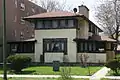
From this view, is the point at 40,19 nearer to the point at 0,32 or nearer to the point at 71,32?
the point at 71,32

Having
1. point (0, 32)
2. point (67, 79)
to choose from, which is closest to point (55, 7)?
point (0, 32)

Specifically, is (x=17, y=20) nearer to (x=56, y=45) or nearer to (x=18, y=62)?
(x=56, y=45)

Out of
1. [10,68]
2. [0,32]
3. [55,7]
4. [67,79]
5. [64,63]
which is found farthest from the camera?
[55,7]

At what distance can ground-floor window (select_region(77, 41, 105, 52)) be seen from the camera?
1617 inches

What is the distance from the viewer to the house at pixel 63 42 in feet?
132

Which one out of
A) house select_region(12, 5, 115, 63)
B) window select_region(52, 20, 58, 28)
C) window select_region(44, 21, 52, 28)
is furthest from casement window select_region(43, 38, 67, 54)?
window select_region(44, 21, 52, 28)

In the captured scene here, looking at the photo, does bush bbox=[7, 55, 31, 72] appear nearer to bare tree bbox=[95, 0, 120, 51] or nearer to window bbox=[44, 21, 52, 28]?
window bbox=[44, 21, 52, 28]

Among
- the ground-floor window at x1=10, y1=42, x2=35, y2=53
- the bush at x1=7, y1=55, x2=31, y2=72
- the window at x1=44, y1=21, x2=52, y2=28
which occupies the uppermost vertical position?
the window at x1=44, y1=21, x2=52, y2=28

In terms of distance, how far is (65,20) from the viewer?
1603 inches

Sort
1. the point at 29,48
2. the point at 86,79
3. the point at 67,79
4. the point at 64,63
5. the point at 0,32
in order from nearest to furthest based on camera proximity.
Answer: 1. the point at 67,79
2. the point at 86,79
3. the point at 64,63
4. the point at 29,48
5. the point at 0,32

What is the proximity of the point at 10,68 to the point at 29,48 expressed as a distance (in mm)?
12178

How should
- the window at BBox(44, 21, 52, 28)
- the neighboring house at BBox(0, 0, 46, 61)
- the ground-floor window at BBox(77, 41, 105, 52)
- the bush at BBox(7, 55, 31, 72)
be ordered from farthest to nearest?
the neighboring house at BBox(0, 0, 46, 61)
the window at BBox(44, 21, 52, 28)
the ground-floor window at BBox(77, 41, 105, 52)
the bush at BBox(7, 55, 31, 72)

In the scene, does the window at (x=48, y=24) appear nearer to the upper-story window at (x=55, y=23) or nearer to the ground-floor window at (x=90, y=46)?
the upper-story window at (x=55, y=23)

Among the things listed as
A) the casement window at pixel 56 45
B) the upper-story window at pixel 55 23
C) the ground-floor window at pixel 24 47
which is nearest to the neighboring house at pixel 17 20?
the ground-floor window at pixel 24 47
